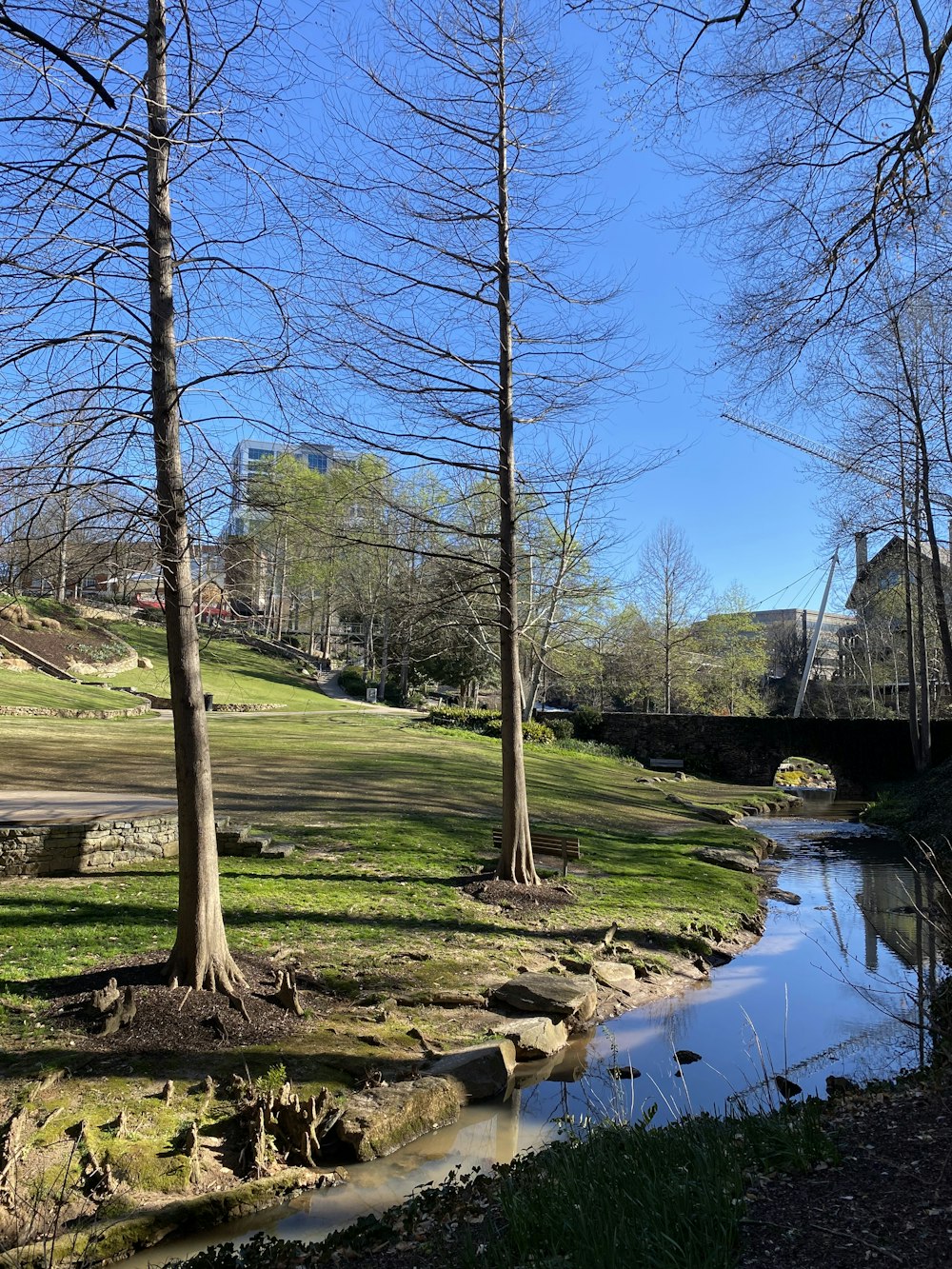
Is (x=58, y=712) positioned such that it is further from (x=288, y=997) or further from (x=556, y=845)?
(x=288, y=997)

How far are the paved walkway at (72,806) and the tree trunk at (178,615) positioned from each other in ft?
13.5

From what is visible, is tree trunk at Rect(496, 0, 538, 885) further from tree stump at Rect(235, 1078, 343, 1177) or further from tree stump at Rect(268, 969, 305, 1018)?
tree stump at Rect(235, 1078, 343, 1177)

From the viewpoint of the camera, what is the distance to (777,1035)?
7.62 metres

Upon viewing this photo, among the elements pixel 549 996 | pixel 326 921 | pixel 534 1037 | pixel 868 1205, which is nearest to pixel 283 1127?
pixel 534 1037

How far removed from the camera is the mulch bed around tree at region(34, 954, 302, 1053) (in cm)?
576

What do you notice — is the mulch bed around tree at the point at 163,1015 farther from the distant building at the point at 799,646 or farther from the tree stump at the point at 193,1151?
the distant building at the point at 799,646

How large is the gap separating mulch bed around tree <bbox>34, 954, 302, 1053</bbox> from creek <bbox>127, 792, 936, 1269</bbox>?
4.53 feet

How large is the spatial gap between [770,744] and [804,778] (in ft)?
32.9

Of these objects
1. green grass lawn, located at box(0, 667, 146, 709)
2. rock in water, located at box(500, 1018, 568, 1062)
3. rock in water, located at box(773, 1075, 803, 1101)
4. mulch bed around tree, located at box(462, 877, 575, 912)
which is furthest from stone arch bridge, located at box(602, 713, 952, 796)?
rock in water, located at box(500, 1018, 568, 1062)

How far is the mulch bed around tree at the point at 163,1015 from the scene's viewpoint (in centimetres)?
576

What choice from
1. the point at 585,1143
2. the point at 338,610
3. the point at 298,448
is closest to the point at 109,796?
the point at 298,448

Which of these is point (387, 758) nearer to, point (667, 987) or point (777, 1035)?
point (667, 987)

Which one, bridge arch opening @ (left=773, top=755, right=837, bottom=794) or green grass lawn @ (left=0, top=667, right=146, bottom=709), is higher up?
green grass lawn @ (left=0, top=667, right=146, bottom=709)

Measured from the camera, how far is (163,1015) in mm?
5980
